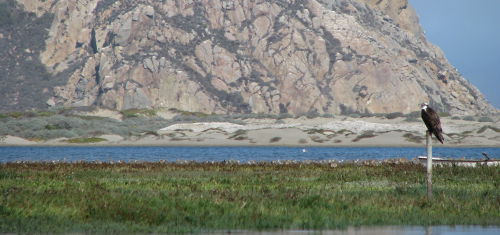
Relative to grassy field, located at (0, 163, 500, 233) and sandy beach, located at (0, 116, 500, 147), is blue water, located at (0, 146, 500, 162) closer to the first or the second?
sandy beach, located at (0, 116, 500, 147)

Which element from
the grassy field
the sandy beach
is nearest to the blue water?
the sandy beach

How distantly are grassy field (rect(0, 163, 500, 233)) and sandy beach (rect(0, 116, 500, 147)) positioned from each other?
297ft

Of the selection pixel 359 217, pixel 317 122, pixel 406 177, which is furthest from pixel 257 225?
pixel 317 122

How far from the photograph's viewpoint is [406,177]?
41031 millimetres

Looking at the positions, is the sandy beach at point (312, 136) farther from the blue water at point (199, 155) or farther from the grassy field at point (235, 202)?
the grassy field at point (235, 202)

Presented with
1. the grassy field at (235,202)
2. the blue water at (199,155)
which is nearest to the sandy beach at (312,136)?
the blue water at (199,155)

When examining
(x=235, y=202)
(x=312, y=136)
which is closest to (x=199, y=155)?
(x=312, y=136)

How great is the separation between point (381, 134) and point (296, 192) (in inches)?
4159

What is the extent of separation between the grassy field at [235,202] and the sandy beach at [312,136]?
297 feet

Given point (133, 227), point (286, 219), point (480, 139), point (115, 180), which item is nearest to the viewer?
point (133, 227)

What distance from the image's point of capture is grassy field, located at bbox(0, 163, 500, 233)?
24.6m

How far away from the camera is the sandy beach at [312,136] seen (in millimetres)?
132500

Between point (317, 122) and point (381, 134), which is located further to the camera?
point (317, 122)

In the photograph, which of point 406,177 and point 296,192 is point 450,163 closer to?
point 406,177
